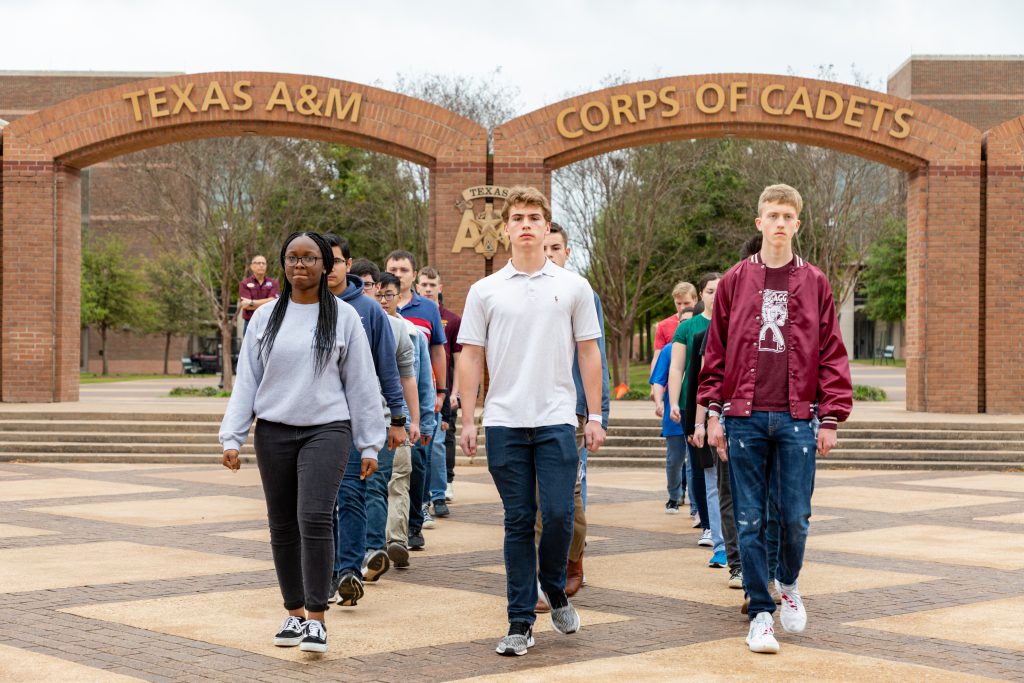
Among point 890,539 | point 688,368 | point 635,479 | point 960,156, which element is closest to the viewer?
point 688,368

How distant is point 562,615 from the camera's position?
6.28 meters

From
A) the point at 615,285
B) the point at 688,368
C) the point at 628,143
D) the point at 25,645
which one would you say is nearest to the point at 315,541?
the point at 25,645

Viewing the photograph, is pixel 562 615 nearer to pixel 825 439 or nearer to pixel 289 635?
pixel 289 635

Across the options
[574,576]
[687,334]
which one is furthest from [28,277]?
[574,576]

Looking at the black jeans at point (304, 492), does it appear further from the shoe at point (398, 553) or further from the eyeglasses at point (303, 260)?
the shoe at point (398, 553)

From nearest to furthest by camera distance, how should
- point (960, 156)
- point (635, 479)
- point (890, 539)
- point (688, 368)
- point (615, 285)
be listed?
1. point (688, 368)
2. point (890, 539)
3. point (635, 479)
4. point (960, 156)
5. point (615, 285)

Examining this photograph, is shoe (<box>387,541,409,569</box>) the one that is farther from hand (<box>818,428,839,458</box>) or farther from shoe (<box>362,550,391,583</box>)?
hand (<box>818,428,839,458</box>)

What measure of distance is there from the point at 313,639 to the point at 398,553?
2.46 metres

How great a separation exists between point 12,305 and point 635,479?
11.9 meters

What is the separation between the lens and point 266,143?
33062 mm

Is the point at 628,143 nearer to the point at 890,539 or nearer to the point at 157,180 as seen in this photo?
the point at 890,539

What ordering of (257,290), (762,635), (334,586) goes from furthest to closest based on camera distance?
1. (257,290)
2. (334,586)
3. (762,635)

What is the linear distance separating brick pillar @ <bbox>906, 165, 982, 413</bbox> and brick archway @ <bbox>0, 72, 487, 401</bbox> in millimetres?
7356

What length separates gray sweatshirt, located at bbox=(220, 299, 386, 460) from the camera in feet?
19.2
